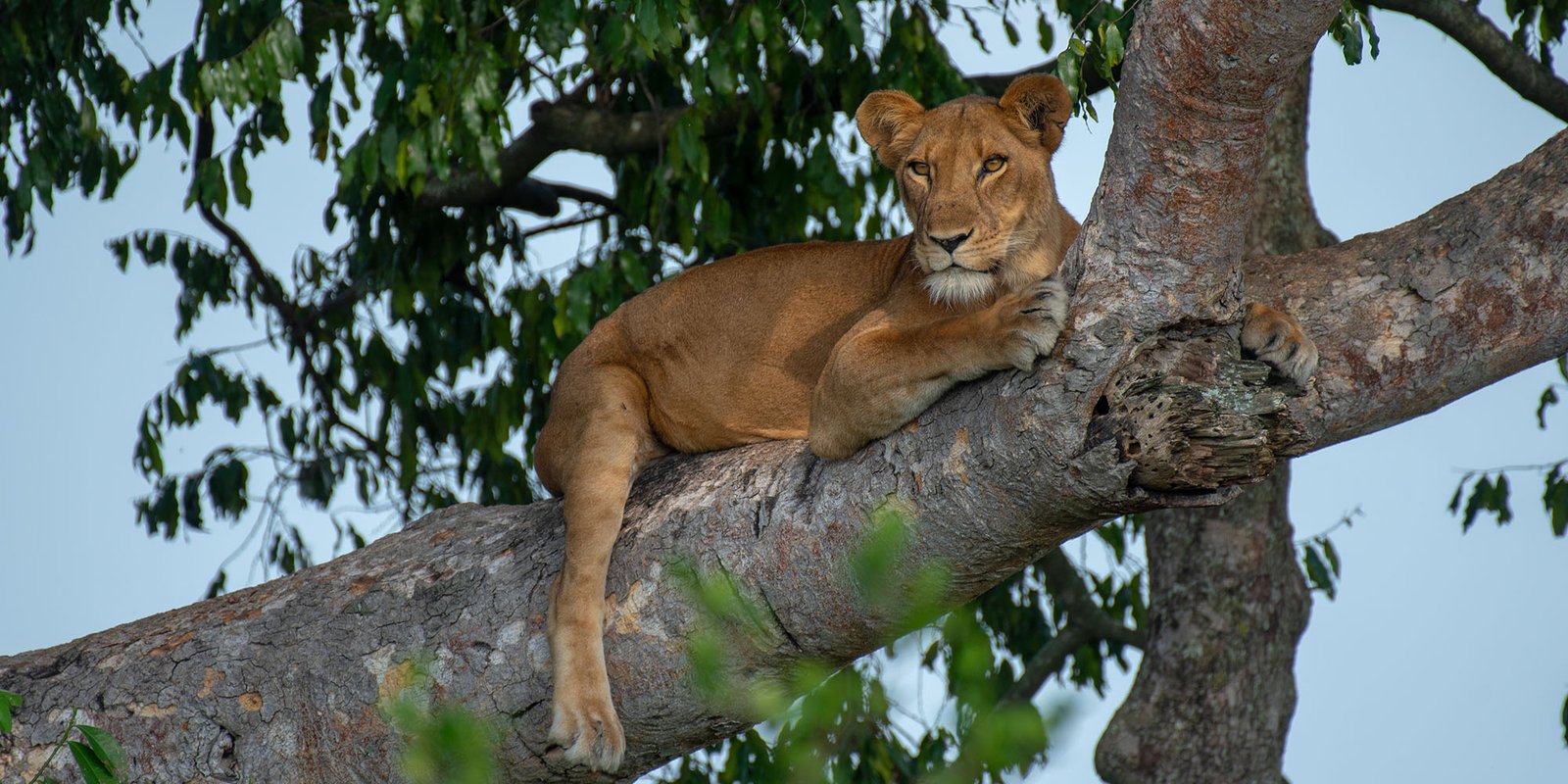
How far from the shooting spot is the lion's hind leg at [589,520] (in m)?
3.37

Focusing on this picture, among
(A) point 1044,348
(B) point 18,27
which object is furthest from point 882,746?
(B) point 18,27

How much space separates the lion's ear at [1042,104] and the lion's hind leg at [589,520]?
1.18 meters

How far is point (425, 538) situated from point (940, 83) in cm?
251

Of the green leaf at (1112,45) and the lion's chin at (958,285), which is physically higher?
the green leaf at (1112,45)

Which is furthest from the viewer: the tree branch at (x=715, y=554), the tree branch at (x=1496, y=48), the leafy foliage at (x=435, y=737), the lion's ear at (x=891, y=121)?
the tree branch at (x=1496, y=48)

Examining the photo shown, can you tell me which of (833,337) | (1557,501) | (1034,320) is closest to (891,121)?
(833,337)

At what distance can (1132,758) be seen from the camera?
5.45 meters

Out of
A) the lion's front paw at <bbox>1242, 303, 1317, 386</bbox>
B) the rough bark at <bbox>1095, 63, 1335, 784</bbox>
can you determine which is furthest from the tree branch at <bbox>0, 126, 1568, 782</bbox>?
the rough bark at <bbox>1095, 63, 1335, 784</bbox>

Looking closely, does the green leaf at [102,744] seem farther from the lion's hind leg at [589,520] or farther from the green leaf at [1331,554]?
the green leaf at [1331,554]

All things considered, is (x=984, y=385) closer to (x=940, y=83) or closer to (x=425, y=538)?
(x=425, y=538)

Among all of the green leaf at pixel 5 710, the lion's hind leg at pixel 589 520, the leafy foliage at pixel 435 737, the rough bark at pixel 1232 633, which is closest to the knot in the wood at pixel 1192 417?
the leafy foliage at pixel 435 737

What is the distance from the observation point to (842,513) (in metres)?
3.11

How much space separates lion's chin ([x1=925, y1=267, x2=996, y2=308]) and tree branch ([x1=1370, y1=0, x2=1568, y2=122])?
2.46 metres

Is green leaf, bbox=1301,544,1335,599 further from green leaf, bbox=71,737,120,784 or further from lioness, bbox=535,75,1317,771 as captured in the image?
green leaf, bbox=71,737,120,784
